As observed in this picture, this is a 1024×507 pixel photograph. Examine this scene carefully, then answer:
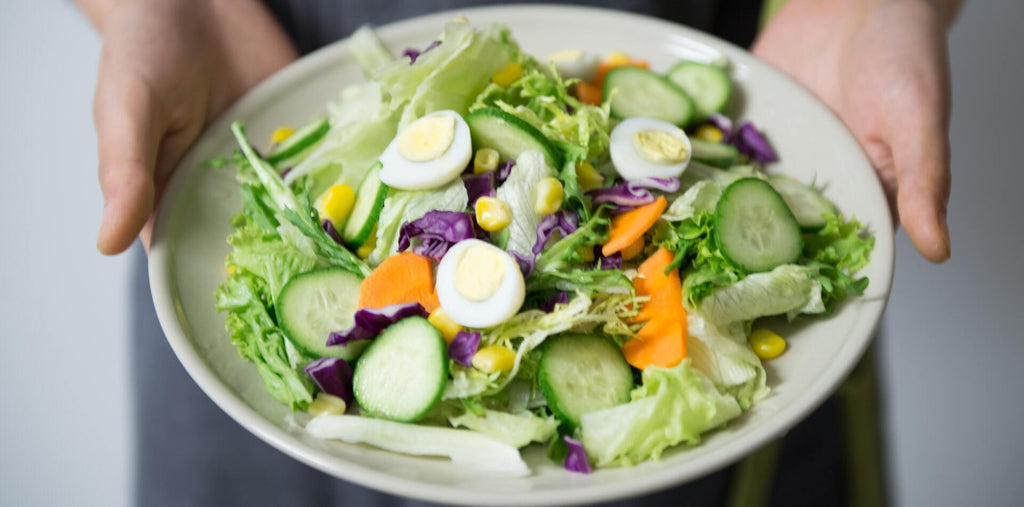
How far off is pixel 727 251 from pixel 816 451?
1.99 m

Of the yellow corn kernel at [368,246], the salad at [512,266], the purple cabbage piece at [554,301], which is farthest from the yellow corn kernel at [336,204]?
the purple cabbage piece at [554,301]

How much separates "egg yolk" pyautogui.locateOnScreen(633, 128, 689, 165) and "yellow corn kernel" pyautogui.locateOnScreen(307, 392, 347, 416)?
3.76 feet

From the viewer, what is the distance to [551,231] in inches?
93.4

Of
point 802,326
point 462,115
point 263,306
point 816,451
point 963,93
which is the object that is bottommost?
point 816,451

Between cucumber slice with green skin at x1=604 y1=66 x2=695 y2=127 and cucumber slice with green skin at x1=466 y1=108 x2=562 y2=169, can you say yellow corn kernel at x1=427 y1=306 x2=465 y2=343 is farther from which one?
cucumber slice with green skin at x1=604 y1=66 x2=695 y2=127

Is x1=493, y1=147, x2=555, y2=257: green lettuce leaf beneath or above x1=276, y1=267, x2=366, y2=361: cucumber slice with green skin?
above

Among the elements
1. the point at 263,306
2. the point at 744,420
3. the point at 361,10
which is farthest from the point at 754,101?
the point at 263,306

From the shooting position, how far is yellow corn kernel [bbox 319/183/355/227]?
2531 millimetres

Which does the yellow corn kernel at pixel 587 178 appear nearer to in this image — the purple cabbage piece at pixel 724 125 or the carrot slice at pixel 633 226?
the carrot slice at pixel 633 226

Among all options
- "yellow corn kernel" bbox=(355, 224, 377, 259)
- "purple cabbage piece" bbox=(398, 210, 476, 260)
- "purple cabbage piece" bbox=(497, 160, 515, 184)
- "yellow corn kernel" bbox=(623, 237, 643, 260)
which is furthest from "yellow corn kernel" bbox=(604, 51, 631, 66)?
"yellow corn kernel" bbox=(355, 224, 377, 259)

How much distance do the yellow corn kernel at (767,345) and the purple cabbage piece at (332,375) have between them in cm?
108

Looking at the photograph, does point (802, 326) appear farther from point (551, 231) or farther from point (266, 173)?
point (266, 173)

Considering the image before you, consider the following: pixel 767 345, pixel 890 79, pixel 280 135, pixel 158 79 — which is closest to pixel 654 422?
pixel 767 345

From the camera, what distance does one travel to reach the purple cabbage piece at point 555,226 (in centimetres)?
235
